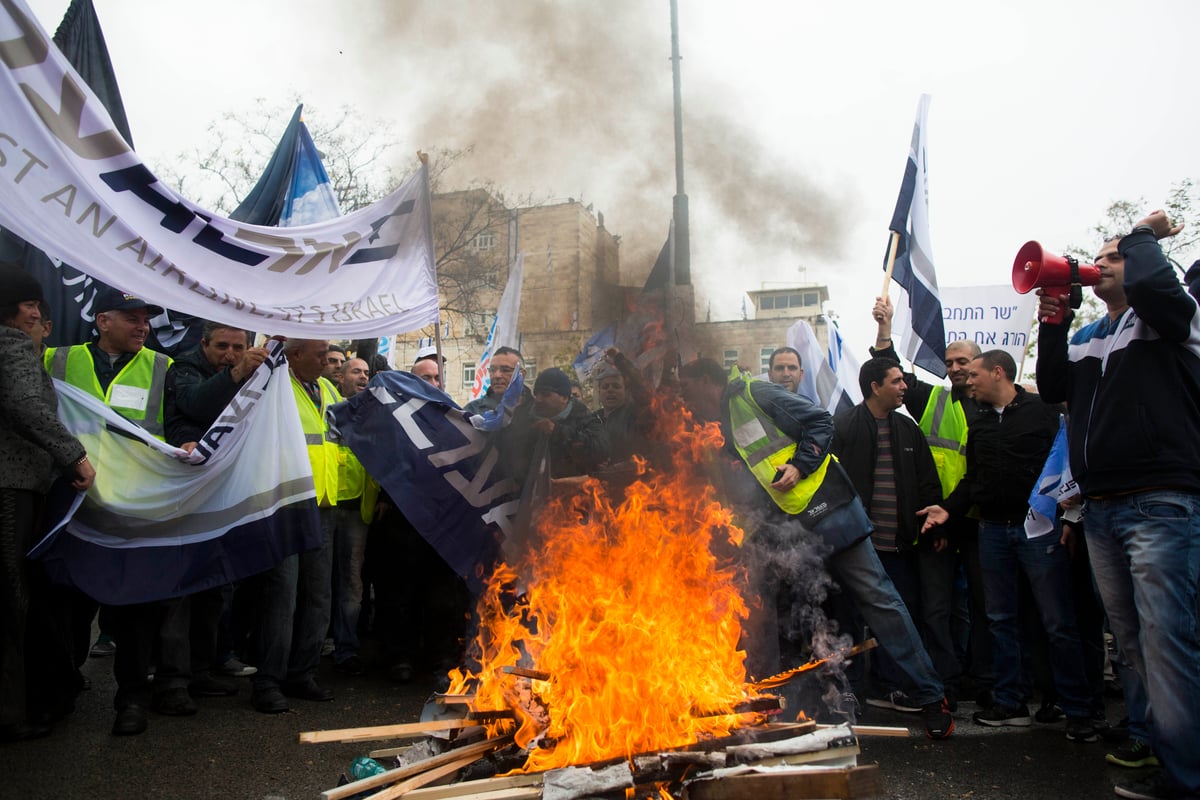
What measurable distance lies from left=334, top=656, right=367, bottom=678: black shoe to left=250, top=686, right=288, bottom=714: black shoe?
1238mm

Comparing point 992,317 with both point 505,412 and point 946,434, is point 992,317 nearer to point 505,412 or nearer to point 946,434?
point 946,434

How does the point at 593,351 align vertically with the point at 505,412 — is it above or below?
above

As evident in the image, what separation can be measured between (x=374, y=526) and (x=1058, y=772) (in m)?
4.70

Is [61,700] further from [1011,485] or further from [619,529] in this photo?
[1011,485]

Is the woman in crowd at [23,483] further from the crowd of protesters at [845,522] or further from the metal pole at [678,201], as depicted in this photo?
the metal pole at [678,201]

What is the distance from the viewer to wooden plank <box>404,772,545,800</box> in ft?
10.2

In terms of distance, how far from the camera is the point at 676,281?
569 centimetres

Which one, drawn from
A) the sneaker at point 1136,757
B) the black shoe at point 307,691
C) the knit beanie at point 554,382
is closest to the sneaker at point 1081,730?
the sneaker at point 1136,757

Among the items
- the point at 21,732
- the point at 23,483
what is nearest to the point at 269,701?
the point at 21,732

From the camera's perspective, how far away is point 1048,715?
544 centimetres

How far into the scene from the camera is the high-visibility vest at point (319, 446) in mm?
5816

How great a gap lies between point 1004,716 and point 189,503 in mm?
5095

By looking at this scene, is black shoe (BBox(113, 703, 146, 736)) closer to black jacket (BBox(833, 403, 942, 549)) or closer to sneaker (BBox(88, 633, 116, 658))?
sneaker (BBox(88, 633, 116, 658))

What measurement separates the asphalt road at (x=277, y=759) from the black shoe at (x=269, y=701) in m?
0.06
